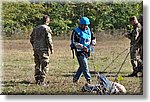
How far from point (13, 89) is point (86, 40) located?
1.10 metres

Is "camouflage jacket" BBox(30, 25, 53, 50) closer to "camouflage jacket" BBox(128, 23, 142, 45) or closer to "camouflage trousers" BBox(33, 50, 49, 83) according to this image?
"camouflage trousers" BBox(33, 50, 49, 83)

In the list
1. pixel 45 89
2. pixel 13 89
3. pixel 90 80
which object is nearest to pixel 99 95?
pixel 90 80

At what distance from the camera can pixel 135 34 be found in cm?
649

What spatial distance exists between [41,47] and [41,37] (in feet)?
0.42

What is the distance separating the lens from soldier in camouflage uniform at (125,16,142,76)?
6477 mm

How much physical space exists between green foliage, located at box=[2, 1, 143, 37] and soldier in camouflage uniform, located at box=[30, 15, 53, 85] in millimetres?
68

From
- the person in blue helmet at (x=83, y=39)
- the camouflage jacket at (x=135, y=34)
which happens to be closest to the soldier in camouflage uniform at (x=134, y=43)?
the camouflage jacket at (x=135, y=34)

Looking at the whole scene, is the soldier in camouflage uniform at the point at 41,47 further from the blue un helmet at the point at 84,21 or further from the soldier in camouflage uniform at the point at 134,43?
→ the soldier in camouflage uniform at the point at 134,43

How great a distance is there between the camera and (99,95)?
6.48 meters

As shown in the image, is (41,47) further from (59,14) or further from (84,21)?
(84,21)

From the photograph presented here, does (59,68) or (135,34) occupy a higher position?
(135,34)

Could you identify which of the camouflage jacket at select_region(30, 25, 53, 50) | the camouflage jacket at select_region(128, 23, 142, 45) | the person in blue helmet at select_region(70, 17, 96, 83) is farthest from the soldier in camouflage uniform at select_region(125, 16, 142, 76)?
the camouflage jacket at select_region(30, 25, 53, 50)

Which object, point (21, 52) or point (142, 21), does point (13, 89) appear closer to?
point (21, 52)

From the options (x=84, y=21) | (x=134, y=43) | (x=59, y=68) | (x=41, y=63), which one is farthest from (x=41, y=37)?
(x=134, y=43)
